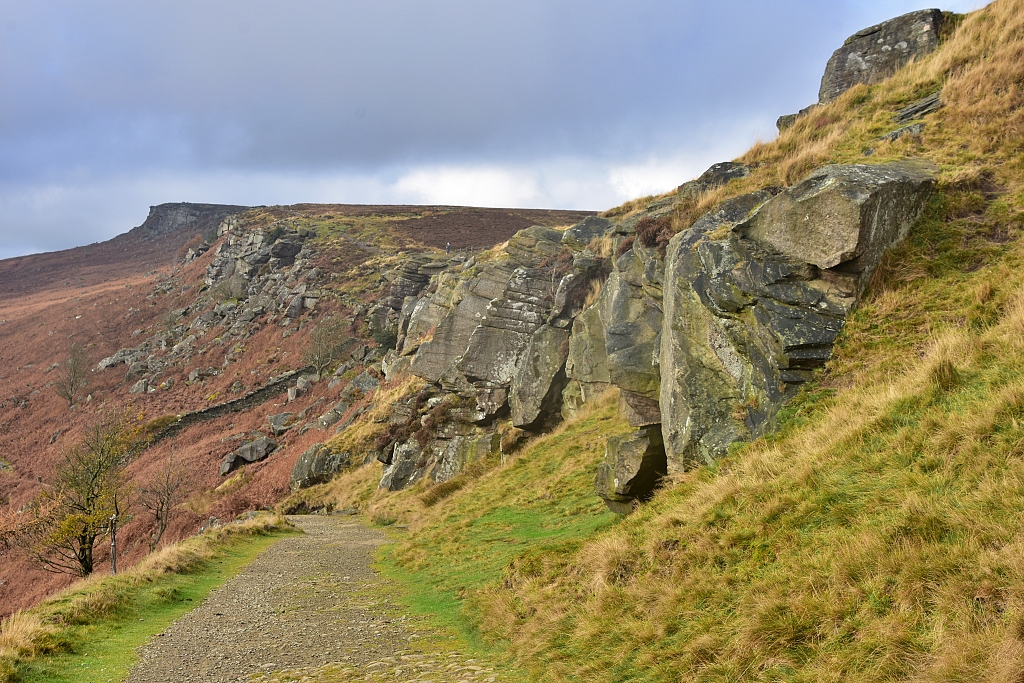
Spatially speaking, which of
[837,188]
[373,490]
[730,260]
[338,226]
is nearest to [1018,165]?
[837,188]

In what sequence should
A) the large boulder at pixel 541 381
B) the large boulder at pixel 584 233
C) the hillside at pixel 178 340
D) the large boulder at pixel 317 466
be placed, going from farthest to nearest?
the hillside at pixel 178 340 → the large boulder at pixel 317 466 → the large boulder at pixel 584 233 → the large boulder at pixel 541 381

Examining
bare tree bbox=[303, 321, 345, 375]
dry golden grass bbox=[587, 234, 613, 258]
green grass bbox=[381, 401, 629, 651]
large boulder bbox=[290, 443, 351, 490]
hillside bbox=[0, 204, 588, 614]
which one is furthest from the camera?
bare tree bbox=[303, 321, 345, 375]

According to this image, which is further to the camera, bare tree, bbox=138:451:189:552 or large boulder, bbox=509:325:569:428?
bare tree, bbox=138:451:189:552

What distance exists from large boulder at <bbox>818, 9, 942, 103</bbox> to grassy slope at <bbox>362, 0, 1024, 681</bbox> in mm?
5096

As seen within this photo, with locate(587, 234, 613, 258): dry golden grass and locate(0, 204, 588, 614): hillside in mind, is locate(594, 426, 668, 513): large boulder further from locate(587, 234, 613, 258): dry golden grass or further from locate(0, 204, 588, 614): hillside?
locate(0, 204, 588, 614): hillside

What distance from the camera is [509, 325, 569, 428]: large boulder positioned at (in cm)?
2916

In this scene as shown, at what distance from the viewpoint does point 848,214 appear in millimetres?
11445

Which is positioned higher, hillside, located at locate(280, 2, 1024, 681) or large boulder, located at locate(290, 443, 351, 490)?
hillside, located at locate(280, 2, 1024, 681)

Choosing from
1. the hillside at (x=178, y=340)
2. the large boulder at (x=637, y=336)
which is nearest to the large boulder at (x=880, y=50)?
the large boulder at (x=637, y=336)

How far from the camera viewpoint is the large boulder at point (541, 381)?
2916 cm

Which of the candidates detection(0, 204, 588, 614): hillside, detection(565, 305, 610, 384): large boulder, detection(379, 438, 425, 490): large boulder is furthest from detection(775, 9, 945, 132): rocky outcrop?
detection(0, 204, 588, 614): hillside

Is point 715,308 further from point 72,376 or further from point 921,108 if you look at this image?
point 72,376

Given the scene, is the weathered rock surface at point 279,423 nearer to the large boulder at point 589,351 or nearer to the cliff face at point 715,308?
the cliff face at point 715,308

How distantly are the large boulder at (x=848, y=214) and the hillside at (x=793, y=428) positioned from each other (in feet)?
0.17
